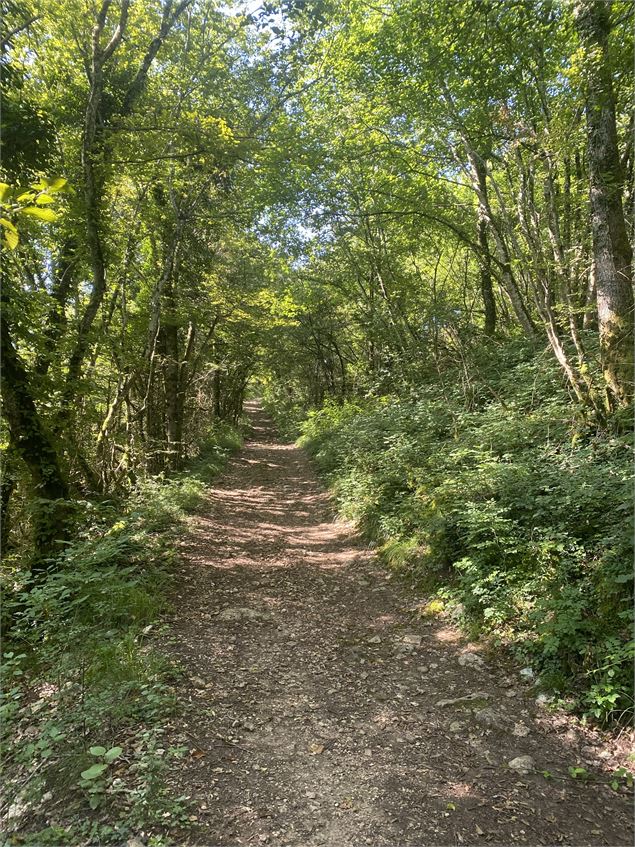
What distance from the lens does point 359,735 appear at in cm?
338

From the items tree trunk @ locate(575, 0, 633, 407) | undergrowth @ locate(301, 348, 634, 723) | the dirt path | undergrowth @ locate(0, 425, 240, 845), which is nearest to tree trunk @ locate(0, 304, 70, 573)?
undergrowth @ locate(0, 425, 240, 845)

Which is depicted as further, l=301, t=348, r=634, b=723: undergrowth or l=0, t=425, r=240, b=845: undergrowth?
l=301, t=348, r=634, b=723: undergrowth

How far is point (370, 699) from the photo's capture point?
150 inches

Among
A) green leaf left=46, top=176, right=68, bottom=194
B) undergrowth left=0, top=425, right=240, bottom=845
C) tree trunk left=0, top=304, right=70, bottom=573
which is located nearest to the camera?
green leaf left=46, top=176, right=68, bottom=194

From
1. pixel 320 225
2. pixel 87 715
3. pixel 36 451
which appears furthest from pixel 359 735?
pixel 320 225

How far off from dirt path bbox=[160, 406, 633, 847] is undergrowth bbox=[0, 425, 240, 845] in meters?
0.25

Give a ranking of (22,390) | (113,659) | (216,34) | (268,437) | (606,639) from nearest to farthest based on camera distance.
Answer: (606,639)
(113,659)
(22,390)
(216,34)
(268,437)

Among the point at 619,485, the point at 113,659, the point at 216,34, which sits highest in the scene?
the point at 216,34

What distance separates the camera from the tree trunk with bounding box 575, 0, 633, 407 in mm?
5352

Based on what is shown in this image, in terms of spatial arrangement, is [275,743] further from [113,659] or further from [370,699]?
[113,659]

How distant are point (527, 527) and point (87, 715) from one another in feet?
13.8

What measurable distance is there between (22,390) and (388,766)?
5.87 m

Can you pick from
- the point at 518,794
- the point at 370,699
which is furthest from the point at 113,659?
the point at 518,794

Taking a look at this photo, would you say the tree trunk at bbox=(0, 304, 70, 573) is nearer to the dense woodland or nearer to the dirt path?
the dense woodland
